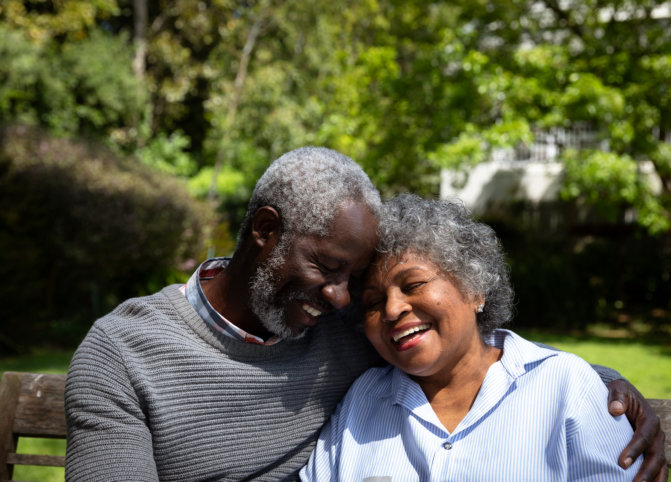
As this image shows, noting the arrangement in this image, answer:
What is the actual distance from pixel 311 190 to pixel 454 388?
0.89m

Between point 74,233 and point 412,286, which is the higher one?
point 412,286

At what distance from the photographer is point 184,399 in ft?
7.38

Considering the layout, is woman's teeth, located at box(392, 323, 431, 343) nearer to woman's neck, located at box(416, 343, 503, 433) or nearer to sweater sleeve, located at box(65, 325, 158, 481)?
woman's neck, located at box(416, 343, 503, 433)

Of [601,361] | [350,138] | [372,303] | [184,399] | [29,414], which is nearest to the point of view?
[184,399]

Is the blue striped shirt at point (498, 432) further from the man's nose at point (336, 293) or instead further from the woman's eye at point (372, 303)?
the man's nose at point (336, 293)

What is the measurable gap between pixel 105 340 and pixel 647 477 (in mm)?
1768

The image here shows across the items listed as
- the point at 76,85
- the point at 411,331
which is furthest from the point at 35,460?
the point at 76,85

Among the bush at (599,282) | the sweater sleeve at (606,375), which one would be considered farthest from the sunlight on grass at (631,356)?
the sweater sleeve at (606,375)

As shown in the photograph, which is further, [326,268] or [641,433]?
[326,268]

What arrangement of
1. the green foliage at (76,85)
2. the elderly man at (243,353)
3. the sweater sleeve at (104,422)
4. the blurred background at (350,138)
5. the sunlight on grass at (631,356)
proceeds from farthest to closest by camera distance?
the green foliage at (76,85)
the blurred background at (350,138)
the sunlight on grass at (631,356)
the elderly man at (243,353)
the sweater sleeve at (104,422)

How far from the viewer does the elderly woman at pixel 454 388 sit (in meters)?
2.18

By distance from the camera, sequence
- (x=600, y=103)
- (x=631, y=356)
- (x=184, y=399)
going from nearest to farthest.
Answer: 1. (x=184, y=399)
2. (x=631, y=356)
3. (x=600, y=103)

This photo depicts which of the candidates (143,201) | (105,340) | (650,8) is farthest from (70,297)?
(650,8)

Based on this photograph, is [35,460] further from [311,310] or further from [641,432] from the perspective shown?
[641,432]
